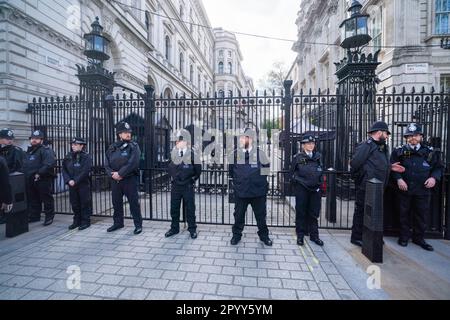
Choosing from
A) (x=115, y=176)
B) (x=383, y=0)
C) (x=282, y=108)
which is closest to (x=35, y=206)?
(x=115, y=176)

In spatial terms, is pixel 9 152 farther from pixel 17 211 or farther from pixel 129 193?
pixel 129 193

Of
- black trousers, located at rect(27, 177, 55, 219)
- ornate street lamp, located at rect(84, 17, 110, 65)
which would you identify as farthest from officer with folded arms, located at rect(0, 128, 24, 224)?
ornate street lamp, located at rect(84, 17, 110, 65)

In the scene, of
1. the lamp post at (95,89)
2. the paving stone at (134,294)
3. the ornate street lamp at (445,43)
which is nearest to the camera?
the paving stone at (134,294)

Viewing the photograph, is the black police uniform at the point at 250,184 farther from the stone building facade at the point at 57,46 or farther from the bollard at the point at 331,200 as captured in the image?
the stone building facade at the point at 57,46

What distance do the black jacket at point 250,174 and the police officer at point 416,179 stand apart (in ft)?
8.09

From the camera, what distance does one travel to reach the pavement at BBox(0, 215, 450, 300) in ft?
9.92

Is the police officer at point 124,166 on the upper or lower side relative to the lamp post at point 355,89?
lower

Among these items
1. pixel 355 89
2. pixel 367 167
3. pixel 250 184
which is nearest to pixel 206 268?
pixel 250 184

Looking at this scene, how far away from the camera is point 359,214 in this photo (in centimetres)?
446

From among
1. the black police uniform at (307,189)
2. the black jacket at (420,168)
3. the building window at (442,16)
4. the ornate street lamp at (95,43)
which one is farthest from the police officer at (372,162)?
the building window at (442,16)

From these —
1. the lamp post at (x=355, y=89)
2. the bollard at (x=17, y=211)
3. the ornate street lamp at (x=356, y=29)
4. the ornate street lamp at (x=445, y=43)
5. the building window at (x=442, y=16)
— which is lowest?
the bollard at (x=17, y=211)

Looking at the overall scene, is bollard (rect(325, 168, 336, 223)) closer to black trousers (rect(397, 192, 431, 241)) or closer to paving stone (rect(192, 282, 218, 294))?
black trousers (rect(397, 192, 431, 241))

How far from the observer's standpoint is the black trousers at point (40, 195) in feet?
18.5
